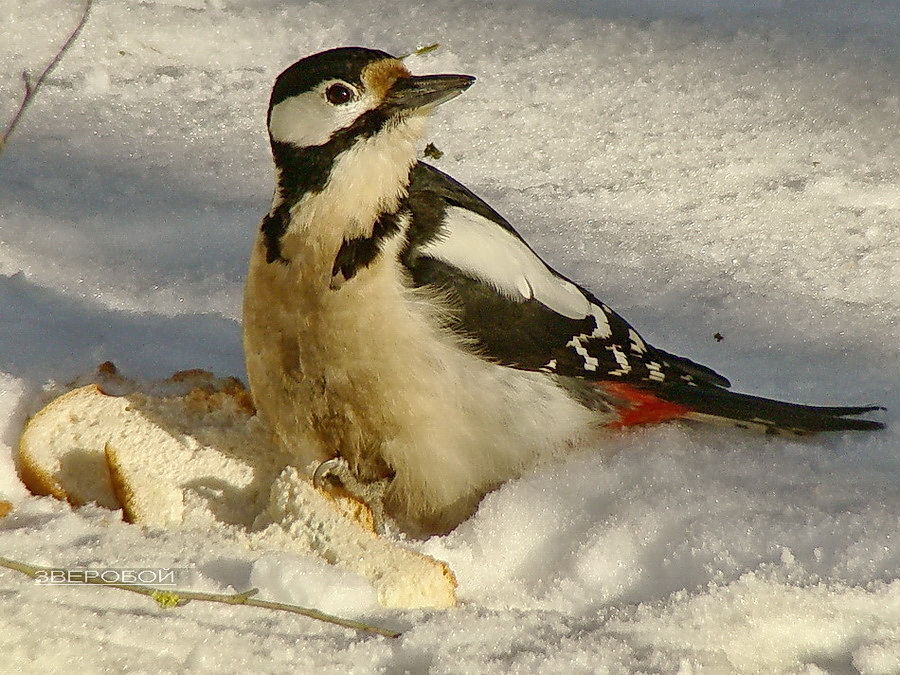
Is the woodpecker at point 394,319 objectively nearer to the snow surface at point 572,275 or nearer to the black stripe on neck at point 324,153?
the black stripe on neck at point 324,153

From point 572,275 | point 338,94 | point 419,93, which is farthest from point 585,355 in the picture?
point 572,275

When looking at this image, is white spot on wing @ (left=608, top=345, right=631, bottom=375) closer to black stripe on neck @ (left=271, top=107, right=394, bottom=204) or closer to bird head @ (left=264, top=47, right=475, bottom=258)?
bird head @ (left=264, top=47, right=475, bottom=258)

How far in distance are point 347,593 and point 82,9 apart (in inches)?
137

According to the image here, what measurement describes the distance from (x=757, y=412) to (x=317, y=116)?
122cm

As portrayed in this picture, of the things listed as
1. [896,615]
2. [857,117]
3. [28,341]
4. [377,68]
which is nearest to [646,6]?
[857,117]

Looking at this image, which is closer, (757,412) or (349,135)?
(349,135)

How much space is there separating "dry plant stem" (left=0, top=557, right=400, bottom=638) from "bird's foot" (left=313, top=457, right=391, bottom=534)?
2.30ft

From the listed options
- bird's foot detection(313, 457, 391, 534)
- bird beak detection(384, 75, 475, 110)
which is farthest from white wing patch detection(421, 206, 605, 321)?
bird's foot detection(313, 457, 391, 534)

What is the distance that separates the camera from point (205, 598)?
1.98 meters

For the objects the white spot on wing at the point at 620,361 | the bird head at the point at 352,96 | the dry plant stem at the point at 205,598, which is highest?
the bird head at the point at 352,96

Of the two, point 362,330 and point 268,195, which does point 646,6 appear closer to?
point 268,195

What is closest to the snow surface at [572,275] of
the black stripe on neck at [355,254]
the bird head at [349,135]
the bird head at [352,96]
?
the black stripe on neck at [355,254]

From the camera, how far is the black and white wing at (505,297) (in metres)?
2.70

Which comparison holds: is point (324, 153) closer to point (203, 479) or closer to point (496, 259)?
point (496, 259)
